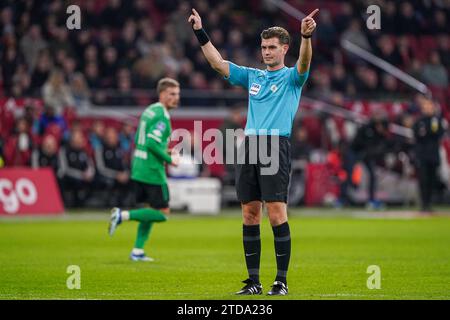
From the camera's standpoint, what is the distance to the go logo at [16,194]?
→ 74.3ft

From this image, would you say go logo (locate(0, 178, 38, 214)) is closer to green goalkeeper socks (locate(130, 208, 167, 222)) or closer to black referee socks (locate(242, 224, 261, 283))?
green goalkeeper socks (locate(130, 208, 167, 222))

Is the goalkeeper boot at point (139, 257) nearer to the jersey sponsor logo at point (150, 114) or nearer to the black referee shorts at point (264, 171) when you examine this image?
the jersey sponsor logo at point (150, 114)

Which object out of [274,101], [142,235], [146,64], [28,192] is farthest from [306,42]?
[146,64]

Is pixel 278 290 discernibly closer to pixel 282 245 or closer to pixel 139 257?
pixel 282 245

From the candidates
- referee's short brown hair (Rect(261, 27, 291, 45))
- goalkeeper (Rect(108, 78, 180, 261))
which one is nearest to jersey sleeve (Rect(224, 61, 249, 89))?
referee's short brown hair (Rect(261, 27, 291, 45))

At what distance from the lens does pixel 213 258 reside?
14.3m

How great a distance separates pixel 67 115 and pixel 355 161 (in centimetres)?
746

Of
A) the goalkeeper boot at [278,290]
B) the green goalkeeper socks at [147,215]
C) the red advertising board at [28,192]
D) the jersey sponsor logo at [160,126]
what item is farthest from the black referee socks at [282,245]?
the red advertising board at [28,192]

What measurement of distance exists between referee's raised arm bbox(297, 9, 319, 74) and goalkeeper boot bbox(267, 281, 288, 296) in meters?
2.04

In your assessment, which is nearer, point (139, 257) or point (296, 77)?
point (296, 77)

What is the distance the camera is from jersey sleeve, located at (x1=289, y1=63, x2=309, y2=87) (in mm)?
9914

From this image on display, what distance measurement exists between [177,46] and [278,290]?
1995cm

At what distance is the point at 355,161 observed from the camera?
2658 centimetres
